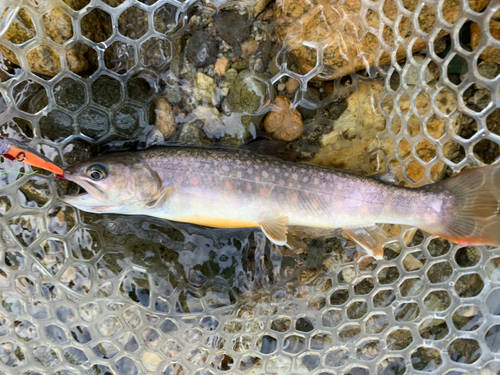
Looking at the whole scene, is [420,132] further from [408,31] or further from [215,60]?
[215,60]

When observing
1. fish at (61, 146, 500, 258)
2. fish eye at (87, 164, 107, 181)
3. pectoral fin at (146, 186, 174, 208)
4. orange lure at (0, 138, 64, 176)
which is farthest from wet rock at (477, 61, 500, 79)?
orange lure at (0, 138, 64, 176)

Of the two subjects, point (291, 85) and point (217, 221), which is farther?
point (291, 85)

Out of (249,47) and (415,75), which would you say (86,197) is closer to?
(249,47)

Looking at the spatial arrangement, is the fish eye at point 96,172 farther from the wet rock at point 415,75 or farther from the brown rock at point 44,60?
the wet rock at point 415,75

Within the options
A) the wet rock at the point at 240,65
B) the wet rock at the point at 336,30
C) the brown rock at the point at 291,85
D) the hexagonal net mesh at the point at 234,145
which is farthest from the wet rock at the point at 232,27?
the brown rock at the point at 291,85

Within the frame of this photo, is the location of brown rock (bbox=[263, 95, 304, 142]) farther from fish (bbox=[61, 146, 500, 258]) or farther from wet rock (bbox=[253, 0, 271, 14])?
wet rock (bbox=[253, 0, 271, 14])

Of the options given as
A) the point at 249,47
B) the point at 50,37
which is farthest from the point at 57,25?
the point at 249,47
